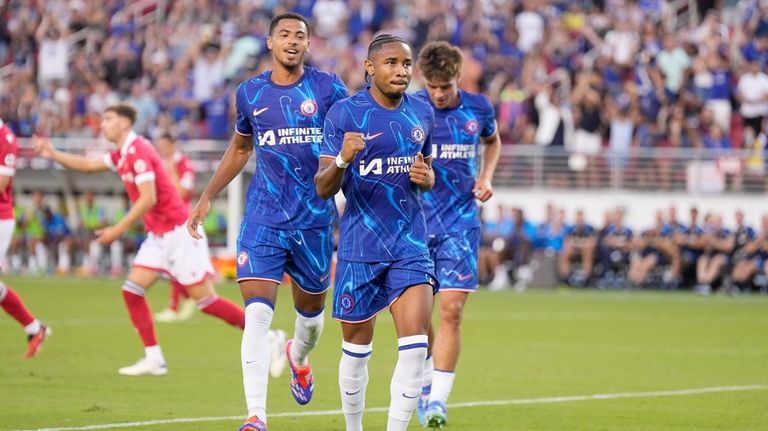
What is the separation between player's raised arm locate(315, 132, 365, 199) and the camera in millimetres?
7867

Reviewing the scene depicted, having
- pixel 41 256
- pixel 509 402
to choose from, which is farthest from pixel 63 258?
pixel 509 402

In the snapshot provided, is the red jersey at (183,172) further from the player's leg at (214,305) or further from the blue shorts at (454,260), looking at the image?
the blue shorts at (454,260)

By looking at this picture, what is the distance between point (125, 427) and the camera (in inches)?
376

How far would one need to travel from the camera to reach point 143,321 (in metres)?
13.2

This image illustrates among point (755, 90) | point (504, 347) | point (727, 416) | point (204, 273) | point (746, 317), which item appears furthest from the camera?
point (755, 90)

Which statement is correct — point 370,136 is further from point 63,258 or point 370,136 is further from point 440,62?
point 63,258

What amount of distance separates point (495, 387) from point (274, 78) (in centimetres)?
416

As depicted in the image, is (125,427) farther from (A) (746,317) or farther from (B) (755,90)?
(B) (755,90)

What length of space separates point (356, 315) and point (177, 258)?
5.46m

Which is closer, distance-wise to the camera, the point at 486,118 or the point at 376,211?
the point at 376,211

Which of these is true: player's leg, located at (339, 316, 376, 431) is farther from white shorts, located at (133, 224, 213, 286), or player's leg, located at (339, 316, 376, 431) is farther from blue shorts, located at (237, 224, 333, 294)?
white shorts, located at (133, 224, 213, 286)

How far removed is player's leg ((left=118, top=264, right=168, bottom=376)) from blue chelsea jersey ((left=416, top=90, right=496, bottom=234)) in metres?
3.62

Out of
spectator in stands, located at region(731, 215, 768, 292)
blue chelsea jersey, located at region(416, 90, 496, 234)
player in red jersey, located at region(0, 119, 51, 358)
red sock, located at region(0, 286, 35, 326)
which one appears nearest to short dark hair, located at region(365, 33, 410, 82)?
blue chelsea jersey, located at region(416, 90, 496, 234)

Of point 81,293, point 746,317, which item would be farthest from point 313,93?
point 81,293
